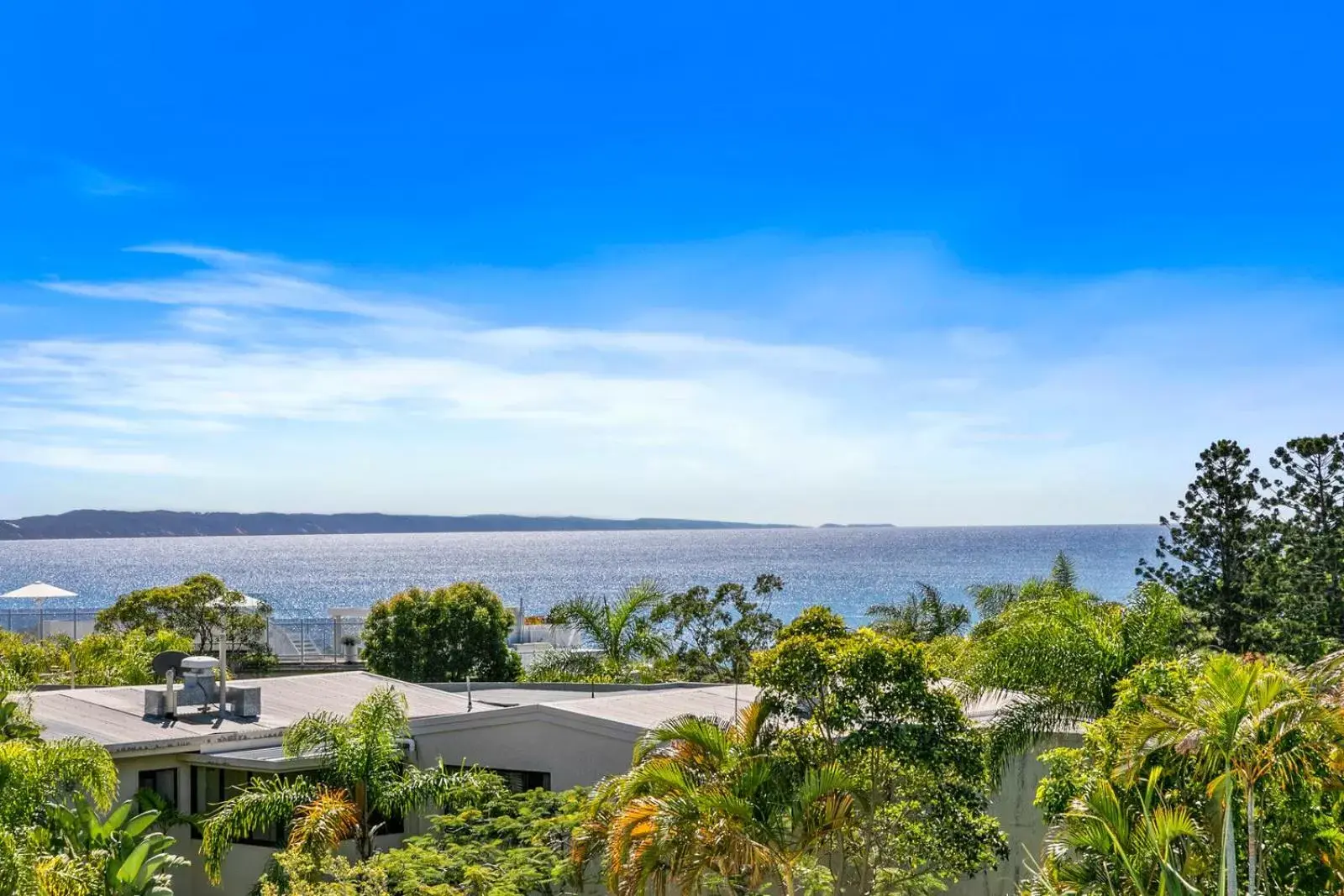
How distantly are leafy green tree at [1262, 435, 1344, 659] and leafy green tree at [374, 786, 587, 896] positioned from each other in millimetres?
14324

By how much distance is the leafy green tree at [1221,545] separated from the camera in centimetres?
2519

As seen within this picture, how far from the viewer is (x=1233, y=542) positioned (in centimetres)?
2545

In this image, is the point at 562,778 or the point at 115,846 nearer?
the point at 115,846

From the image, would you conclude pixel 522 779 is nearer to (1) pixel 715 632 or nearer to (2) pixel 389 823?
(2) pixel 389 823

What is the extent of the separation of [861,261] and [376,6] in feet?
30.3

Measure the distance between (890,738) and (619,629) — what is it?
836 inches

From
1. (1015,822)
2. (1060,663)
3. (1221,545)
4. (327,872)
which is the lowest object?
(1015,822)

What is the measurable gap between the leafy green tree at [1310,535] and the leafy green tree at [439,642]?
2105 cm

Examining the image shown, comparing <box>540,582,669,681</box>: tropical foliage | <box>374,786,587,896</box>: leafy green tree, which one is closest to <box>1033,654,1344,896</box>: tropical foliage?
<box>374,786,587,896</box>: leafy green tree

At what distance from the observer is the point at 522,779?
17.4 metres

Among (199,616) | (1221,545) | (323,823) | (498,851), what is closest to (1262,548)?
(1221,545)

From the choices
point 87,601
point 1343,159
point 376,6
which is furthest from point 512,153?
point 87,601

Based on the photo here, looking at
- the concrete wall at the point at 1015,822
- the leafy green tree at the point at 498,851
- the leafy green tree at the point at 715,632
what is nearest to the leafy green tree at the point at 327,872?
the leafy green tree at the point at 498,851

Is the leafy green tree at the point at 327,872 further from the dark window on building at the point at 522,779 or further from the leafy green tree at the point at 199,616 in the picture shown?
the leafy green tree at the point at 199,616
